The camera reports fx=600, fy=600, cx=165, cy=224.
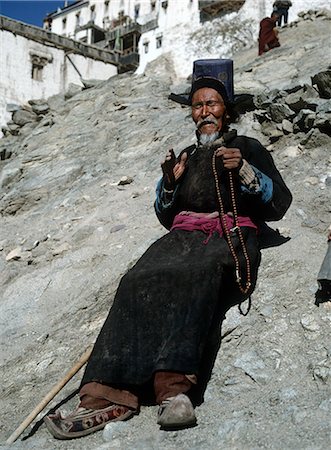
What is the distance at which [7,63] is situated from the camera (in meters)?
30.0

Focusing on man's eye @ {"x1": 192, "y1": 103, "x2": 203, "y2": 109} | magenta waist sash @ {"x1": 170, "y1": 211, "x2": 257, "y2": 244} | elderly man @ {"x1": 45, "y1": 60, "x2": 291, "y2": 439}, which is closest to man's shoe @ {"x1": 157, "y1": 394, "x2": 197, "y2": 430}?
elderly man @ {"x1": 45, "y1": 60, "x2": 291, "y2": 439}

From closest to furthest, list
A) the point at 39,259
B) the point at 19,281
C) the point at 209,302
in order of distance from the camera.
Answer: the point at 209,302
the point at 19,281
the point at 39,259

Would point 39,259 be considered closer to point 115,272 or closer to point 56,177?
point 115,272

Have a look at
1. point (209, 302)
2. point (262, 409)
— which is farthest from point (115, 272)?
point (262, 409)

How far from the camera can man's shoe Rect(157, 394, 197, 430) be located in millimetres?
3377

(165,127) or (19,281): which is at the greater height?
(165,127)

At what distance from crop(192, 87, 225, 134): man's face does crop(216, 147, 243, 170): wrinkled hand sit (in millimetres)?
560

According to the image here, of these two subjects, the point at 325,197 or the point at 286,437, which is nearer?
the point at 286,437

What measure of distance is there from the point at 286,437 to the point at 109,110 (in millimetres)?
11081

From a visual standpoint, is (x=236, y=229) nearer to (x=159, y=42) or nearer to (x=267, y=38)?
(x=267, y=38)

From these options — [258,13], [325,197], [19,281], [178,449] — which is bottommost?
[19,281]

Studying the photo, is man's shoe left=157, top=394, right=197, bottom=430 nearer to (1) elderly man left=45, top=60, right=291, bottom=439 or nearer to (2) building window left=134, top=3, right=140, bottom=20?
(1) elderly man left=45, top=60, right=291, bottom=439

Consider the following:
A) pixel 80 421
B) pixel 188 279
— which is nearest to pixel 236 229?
pixel 188 279

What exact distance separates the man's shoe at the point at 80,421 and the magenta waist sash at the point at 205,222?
1379mm
